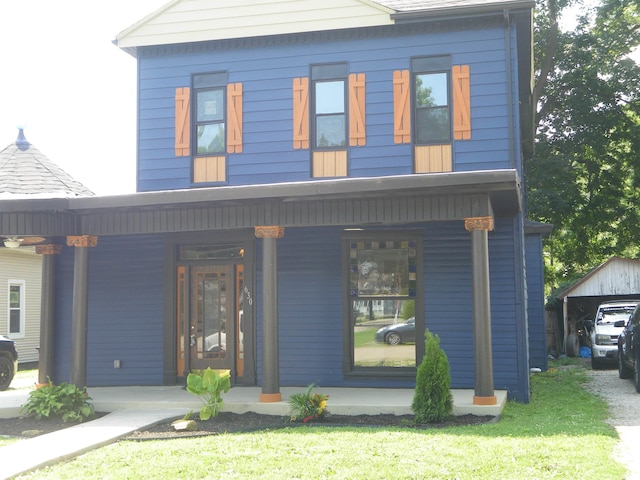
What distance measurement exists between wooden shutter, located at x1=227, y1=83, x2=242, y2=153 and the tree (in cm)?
1427

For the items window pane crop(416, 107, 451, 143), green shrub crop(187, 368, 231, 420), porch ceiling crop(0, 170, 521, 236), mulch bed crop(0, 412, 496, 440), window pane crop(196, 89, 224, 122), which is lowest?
mulch bed crop(0, 412, 496, 440)

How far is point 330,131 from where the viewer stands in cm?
1398

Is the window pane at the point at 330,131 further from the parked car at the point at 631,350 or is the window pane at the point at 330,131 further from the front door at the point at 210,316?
the parked car at the point at 631,350

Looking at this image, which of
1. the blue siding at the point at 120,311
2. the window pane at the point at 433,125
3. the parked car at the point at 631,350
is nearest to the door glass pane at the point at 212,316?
the blue siding at the point at 120,311

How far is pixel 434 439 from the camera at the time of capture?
891 centimetres

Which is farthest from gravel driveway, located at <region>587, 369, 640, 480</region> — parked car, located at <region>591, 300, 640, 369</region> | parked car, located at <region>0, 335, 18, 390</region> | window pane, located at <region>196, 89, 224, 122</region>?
parked car, located at <region>0, 335, 18, 390</region>

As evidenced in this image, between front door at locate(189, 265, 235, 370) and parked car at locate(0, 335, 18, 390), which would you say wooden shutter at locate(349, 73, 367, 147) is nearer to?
front door at locate(189, 265, 235, 370)

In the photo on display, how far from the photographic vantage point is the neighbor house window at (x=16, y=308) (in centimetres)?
2350

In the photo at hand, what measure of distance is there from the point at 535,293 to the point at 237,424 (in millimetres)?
8879

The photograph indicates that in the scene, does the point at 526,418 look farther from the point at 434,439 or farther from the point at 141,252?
the point at 141,252

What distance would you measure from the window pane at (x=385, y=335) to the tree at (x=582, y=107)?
1366 centimetres

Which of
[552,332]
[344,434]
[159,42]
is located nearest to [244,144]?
[159,42]

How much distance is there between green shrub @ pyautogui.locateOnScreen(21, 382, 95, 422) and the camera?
1151 cm

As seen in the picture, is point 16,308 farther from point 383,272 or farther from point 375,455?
point 375,455
